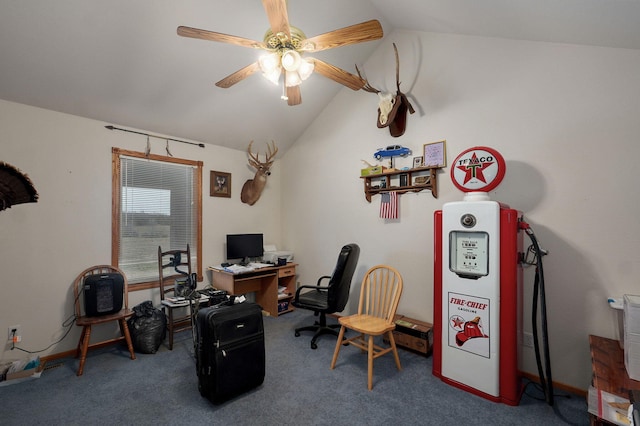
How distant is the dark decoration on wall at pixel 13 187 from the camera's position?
1.37 metres

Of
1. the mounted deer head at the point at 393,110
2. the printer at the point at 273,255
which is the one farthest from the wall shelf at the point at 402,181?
the printer at the point at 273,255

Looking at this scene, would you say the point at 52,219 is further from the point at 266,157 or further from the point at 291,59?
the point at 291,59

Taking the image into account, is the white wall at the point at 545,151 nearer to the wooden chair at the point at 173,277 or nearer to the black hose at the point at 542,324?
the black hose at the point at 542,324

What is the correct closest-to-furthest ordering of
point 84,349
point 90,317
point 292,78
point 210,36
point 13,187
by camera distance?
1. point 13,187
2. point 210,36
3. point 292,78
4. point 84,349
5. point 90,317

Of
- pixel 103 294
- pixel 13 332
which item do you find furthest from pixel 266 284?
pixel 13 332

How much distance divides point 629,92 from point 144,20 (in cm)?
366

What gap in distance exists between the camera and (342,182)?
3.71 metres

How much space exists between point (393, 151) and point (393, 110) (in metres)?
0.44

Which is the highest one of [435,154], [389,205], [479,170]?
[435,154]

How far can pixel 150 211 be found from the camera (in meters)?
3.30

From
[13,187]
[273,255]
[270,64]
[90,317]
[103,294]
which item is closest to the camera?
[13,187]

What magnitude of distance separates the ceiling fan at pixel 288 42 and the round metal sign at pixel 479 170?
1.06 metres

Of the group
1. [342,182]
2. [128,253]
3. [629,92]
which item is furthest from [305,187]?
[629,92]

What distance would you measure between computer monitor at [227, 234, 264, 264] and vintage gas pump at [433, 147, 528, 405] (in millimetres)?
2495
